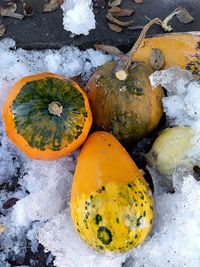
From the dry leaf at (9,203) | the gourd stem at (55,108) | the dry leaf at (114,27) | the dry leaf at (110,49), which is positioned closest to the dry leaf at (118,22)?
the dry leaf at (114,27)

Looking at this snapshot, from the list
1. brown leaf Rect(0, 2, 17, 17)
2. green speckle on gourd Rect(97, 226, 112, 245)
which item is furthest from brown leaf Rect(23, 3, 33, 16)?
green speckle on gourd Rect(97, 226, 112, 245)

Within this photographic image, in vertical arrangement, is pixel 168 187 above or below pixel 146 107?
below

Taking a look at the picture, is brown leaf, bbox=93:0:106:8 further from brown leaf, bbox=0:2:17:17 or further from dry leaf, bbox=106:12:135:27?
brown leaf, bbox=0:2:17:17

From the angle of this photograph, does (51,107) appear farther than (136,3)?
No

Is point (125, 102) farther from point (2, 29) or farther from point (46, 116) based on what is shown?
point (2, 29)

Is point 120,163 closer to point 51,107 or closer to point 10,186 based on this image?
point 51,107

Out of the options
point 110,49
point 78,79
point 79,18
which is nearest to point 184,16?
point 110,49

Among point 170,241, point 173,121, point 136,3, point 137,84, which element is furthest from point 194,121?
point 136,3
